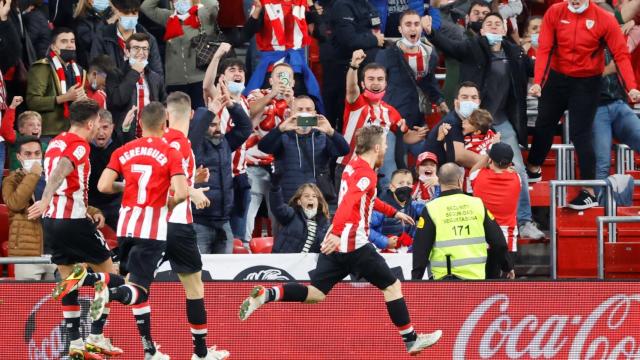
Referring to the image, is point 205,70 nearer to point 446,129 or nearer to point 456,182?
point 446,129

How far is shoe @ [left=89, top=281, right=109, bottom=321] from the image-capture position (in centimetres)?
1166

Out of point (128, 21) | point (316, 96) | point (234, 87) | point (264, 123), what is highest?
point (128, 21)

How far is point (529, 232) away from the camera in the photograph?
15.6 m

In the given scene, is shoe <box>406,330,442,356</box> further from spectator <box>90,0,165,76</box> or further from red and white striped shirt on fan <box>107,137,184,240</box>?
spectator <box>90,0,165,76</box>

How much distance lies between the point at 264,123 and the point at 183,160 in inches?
168

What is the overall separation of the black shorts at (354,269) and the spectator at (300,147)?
2821mm

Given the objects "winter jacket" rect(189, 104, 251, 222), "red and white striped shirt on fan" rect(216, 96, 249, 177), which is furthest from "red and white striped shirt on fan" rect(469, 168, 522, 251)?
"red and white striped shirt on fan" rect(216, 96, 249, 177)

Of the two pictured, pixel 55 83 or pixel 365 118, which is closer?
pixel 55 83

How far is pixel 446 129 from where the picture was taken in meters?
15.5

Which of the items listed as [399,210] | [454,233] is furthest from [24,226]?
[454,233]

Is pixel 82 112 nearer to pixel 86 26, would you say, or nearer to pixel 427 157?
pixel 427 157

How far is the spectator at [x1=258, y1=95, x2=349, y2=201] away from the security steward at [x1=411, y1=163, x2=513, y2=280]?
9.01 ft

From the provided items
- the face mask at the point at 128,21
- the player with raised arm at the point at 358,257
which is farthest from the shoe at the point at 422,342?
the face mask at the point at 128,21

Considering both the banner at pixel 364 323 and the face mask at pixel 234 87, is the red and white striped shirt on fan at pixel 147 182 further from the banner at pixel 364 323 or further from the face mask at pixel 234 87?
the face mask at pixel 234 87
